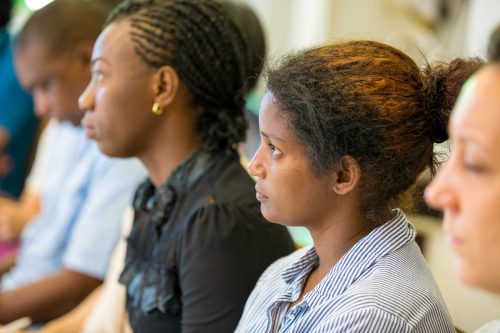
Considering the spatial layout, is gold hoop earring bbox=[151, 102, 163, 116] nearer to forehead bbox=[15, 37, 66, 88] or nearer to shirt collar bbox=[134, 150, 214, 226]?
Answer: shirt collar bbox=[134, 150, 214, 226]

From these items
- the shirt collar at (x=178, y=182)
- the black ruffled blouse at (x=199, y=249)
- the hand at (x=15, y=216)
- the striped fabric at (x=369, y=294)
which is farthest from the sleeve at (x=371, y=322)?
the hand at (x=15, y=216)

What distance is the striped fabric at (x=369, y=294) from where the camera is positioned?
79cm

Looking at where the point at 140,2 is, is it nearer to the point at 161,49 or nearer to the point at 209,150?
the point at 161,49

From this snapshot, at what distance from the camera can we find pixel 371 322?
78 cm

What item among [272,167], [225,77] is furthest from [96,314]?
[272,167]

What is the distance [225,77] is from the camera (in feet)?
4.09

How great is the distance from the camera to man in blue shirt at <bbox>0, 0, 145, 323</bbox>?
61.7 inches

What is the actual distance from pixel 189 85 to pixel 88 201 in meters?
0.52

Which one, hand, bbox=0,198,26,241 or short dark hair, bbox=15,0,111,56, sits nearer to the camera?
short dark hair, bbox=15,0,111,56

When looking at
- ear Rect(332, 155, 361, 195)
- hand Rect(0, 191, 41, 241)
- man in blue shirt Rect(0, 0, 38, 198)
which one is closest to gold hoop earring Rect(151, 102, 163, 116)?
ear Rect(332, 155, 361, 195)

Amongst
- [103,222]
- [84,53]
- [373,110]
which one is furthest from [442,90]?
[84,53]

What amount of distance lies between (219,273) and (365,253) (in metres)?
0.30

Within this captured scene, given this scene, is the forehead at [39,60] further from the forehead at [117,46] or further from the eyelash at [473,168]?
the eyelash at [473,168]

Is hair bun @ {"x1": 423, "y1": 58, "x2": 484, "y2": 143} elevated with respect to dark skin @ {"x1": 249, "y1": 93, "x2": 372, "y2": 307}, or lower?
elevated
